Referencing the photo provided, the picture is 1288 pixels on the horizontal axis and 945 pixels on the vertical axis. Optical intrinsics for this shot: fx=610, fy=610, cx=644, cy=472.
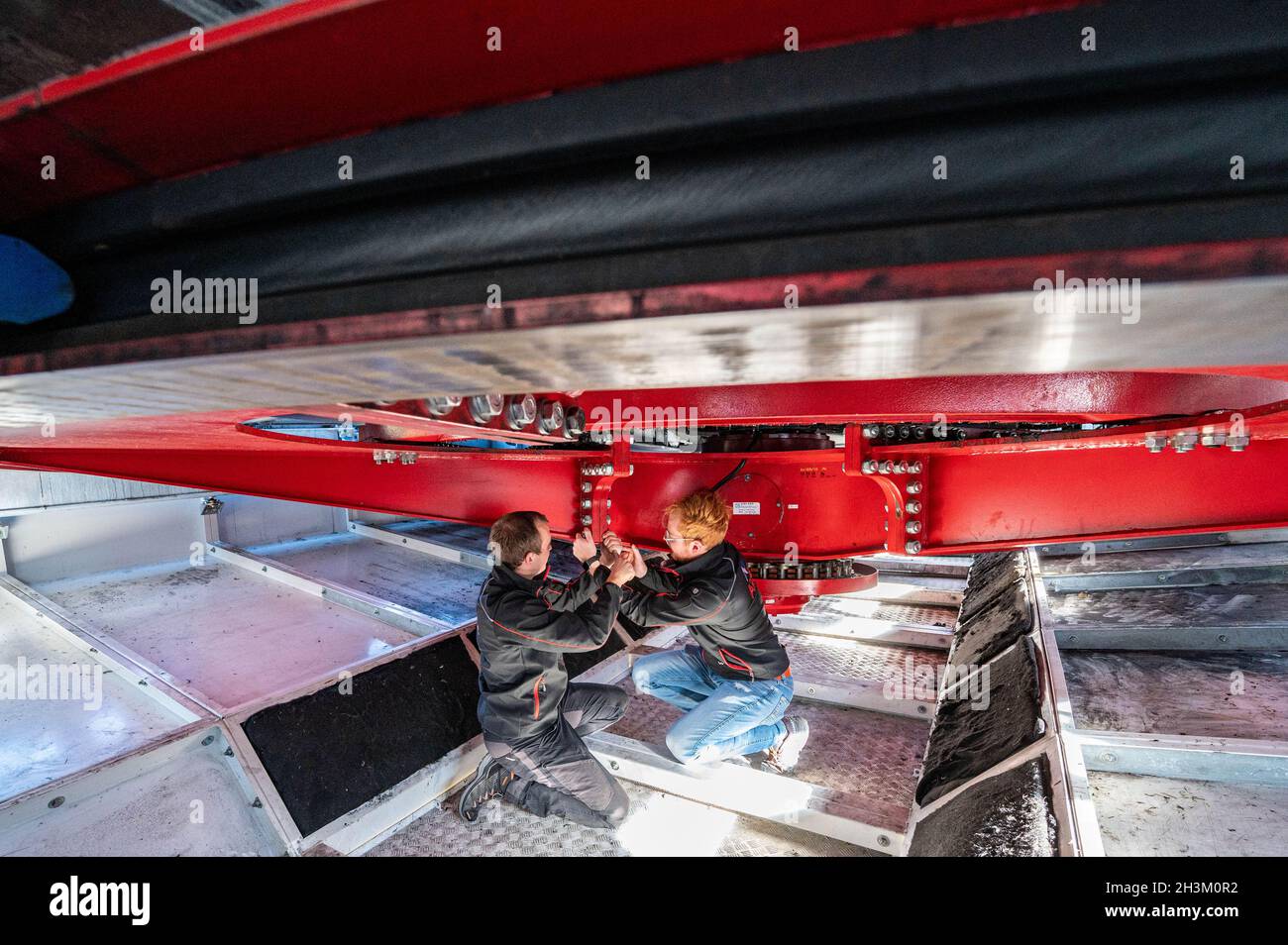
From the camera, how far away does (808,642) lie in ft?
11.9

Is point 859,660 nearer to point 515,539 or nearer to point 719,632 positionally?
point 719,632

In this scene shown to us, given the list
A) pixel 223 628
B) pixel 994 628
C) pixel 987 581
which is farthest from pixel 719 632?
pixel 223 628

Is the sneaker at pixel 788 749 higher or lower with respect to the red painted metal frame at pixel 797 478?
lower

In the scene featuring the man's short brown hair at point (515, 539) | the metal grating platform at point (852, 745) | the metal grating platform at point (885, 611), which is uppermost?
the man's short brown hair at point (515, 539)

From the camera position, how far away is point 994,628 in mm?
3176

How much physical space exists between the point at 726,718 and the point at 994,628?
1.66m

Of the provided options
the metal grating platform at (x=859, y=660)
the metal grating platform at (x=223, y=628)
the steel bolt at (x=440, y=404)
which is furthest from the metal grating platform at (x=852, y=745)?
the steel bolt at (x=440, y=404)

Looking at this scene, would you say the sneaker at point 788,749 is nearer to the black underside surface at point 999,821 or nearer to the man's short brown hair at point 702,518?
the black underside surface at point 999,821

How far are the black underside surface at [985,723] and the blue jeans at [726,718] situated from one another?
60 centimetres

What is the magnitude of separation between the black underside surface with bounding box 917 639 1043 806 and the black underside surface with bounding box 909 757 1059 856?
0.14 m

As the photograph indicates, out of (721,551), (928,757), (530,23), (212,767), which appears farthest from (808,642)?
(530,23)

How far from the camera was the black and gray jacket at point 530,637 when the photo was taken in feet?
7.25

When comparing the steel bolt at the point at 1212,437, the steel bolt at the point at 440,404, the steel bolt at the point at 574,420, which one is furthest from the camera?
the steel bolt at the point at 574,420

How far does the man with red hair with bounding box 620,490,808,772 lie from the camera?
2.41 m
